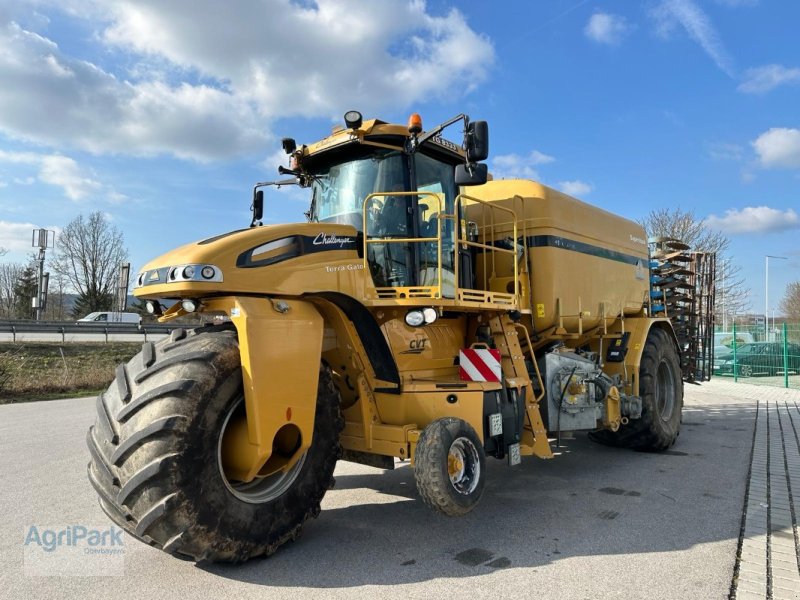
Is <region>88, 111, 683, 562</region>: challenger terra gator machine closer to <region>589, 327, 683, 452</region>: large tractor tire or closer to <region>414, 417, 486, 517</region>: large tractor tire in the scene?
<region>414, 417, 486, 517</region>: large tractor tire

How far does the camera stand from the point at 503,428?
518 centimetres

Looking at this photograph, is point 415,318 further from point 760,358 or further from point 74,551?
point 760,358

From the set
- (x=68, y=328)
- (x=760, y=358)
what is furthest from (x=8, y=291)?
(x=760, y=358)

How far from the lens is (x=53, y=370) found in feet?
51.5

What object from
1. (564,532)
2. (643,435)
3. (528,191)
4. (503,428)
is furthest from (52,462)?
(643,435)

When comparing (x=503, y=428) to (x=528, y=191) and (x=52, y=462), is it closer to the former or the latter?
(x=528, y=191)

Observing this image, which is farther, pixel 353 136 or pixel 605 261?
pixel 605 261

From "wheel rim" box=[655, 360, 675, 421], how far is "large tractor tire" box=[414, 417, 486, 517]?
16.0 feet

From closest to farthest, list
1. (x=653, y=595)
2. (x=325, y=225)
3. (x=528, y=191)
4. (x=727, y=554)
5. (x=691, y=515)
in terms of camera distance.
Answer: (x=653, y=595) < (x=727, y=554) < (x=325, y=225) < (x=691, y=515) < (x=528, y=191)

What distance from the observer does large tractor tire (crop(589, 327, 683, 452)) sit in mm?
7578

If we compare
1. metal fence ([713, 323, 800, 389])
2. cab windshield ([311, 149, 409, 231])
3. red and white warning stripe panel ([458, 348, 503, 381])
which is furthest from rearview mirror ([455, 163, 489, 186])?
metal fence ([713, 323, 800, 389])

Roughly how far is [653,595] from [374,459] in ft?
7.20

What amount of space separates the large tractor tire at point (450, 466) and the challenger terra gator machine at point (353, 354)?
0.01m

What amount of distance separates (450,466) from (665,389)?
549cm
